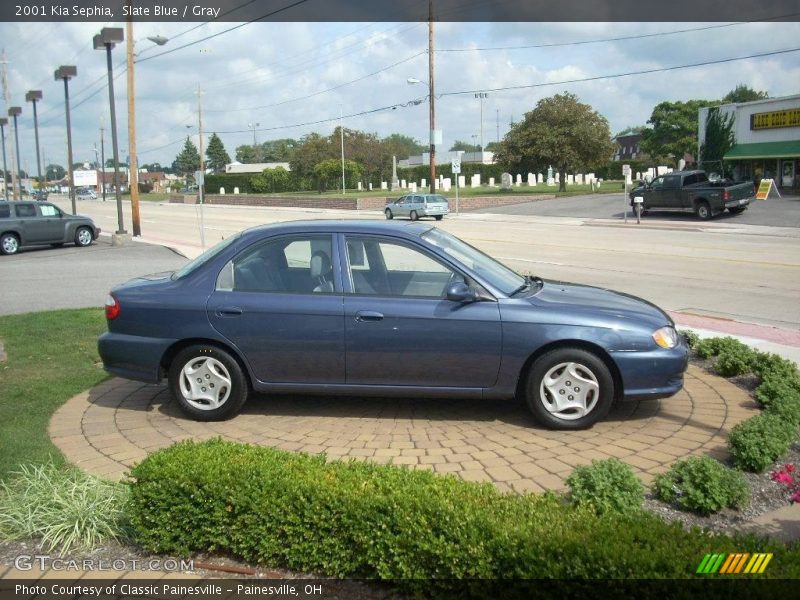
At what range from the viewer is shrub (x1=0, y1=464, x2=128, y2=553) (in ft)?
12.6

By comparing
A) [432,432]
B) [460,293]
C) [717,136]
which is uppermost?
[717,136]

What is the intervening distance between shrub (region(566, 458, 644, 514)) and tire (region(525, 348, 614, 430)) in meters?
1.30

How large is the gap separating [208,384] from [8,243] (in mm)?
20926

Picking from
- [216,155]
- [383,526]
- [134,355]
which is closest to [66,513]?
[383,526]

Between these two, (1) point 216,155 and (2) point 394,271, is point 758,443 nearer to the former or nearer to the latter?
(2) point 394,271

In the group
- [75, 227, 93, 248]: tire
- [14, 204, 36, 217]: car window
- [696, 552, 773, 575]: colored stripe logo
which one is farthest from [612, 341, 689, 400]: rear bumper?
[75, 227, 93, 248]: tire

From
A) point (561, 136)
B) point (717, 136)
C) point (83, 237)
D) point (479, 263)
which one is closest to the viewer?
point (479, 263)

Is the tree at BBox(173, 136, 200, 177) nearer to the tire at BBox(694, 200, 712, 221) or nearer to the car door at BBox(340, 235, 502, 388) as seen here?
the tire at BBox(694, 200, 712, 221)

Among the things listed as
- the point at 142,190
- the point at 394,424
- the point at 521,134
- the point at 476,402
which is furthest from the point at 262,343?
the point at 142,190

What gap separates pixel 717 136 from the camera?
44156 millimetres

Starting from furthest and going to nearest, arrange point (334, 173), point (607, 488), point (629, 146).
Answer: point (629, 146) → point (334, 173) → point (607, 488)

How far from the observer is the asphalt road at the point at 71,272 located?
13148mm

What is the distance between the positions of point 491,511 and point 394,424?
238 centimetres

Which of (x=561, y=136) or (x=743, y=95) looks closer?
(x=561, y=136)
